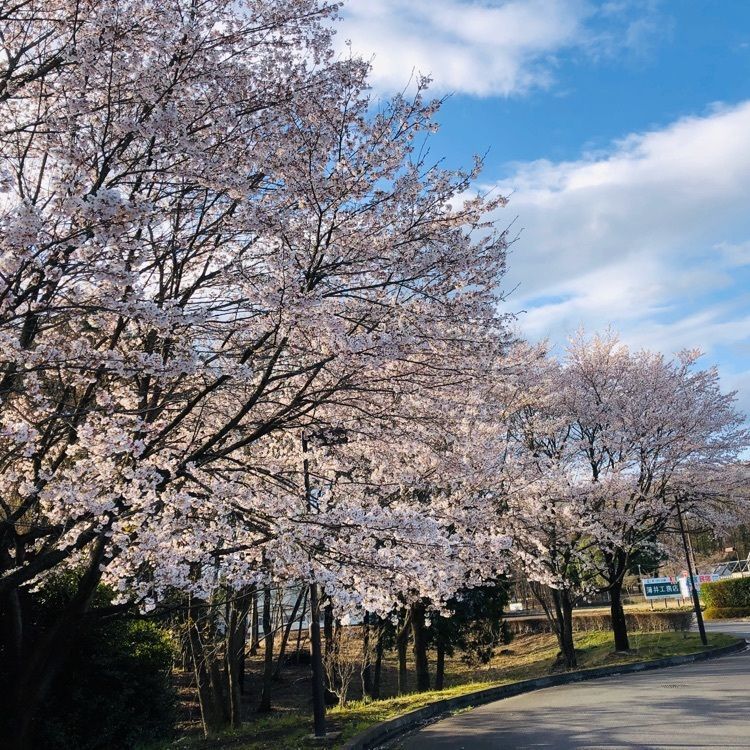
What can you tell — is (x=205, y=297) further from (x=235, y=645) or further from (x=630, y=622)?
(x=630, y=622)

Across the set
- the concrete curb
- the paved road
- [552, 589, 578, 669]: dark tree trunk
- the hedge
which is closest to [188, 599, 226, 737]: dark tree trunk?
the concrete curb

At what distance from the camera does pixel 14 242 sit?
476 centimetres

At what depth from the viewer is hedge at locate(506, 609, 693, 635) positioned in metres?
31.8

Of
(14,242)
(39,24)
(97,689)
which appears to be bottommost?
(97,689)

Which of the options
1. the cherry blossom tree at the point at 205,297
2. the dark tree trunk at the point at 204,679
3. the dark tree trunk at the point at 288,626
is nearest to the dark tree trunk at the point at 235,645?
the dark tree trunk at the point at 204,679

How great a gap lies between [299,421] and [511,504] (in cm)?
988

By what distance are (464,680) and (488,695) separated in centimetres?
1331

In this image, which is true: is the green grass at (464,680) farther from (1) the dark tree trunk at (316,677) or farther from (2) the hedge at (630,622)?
(2) the hedge at (630,622)

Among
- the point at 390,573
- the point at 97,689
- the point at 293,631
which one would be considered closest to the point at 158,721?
the point at 97,689

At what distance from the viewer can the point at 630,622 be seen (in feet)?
114

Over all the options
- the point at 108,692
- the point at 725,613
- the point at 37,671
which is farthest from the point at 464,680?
the point at 37,671

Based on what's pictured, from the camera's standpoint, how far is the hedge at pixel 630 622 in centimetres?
3177

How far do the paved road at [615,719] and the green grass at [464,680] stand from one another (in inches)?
58.8

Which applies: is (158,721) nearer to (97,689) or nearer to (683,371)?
(97,689)
